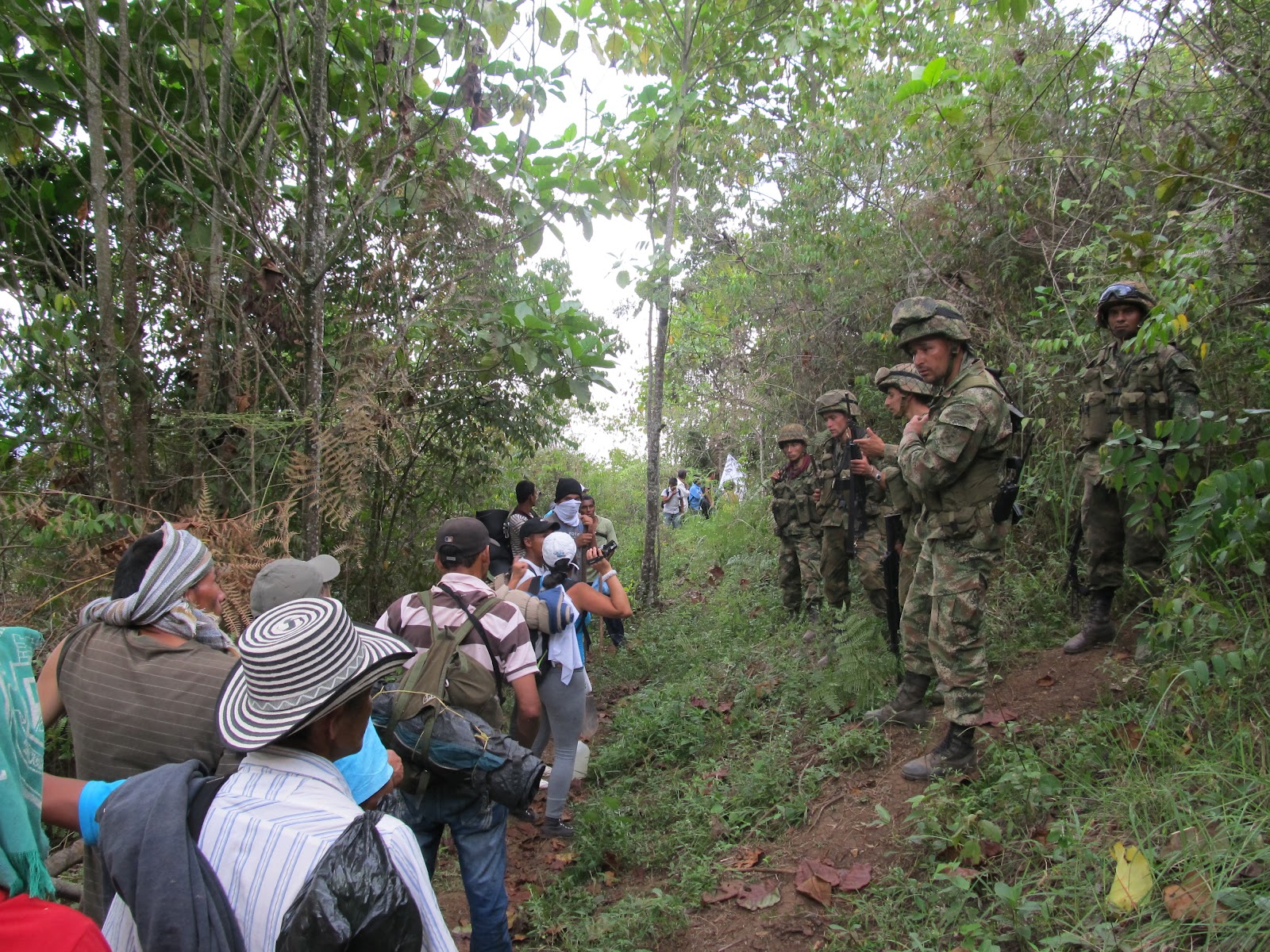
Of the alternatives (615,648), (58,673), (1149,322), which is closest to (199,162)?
(58,673)

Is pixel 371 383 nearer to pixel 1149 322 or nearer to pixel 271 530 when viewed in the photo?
pixel 271 530

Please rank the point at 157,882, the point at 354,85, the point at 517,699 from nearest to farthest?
the point at 157,882, the point at 517,699, the point at 354,85

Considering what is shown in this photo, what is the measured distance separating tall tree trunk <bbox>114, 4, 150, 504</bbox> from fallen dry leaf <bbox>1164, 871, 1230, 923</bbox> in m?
4.65

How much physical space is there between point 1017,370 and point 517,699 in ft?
16.6

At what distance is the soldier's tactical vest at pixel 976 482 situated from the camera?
12.4ft

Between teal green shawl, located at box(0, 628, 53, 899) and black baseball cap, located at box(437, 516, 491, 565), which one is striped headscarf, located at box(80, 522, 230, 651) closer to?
teal green shawl, located at box(0, 628, 53, 899)

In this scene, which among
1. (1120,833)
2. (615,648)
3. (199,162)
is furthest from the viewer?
(615,648)

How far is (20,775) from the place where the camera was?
139cm

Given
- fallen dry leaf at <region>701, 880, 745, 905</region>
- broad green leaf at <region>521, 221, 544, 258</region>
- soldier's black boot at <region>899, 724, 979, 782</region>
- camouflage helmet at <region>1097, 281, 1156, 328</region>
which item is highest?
broad green leaf at <region>521, 221, 544, 258</region>

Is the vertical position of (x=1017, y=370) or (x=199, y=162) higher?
(x=199, y=162)

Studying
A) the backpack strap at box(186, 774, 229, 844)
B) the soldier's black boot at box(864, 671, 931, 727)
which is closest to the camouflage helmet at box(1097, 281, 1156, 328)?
the soldier's black boot at box(864, 671, 931, 727)

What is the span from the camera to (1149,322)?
2969 mm

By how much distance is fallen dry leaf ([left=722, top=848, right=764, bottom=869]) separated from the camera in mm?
3535

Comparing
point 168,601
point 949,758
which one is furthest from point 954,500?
point 168,601
